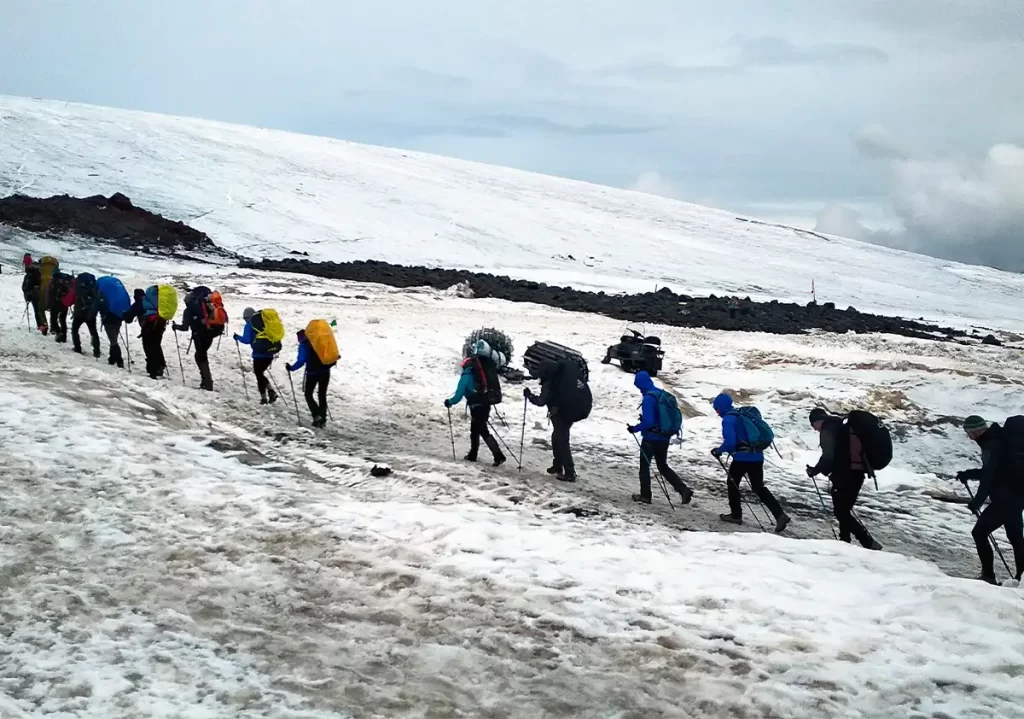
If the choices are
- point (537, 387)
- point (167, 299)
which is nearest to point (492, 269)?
point (537, 387)

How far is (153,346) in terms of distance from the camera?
44.6ft

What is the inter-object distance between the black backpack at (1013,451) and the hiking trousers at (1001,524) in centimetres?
33

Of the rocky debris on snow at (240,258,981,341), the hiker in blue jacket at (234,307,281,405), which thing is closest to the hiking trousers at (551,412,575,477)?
the hiker in blue jacket at (234,307,281,405)

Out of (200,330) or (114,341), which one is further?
(114,341)

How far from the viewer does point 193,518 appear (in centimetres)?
693

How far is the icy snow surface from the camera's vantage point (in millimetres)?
4742

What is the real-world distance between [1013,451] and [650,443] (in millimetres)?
4181

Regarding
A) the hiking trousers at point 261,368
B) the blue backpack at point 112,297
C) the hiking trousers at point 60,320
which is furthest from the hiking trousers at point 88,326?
the hiking trousers at point 261,368

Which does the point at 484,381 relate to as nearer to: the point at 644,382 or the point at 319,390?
the point at 644,382

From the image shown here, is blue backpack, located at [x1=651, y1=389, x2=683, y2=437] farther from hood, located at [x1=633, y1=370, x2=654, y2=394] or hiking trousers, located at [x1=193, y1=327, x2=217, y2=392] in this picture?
hiking trousers, located at [x1=193, y1=327, x2=217, y2=392]

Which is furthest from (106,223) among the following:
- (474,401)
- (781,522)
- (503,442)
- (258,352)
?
(781,522)

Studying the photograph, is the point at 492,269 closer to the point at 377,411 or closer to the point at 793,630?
the point at 377,411

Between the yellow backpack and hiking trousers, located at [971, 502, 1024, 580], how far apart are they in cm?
897

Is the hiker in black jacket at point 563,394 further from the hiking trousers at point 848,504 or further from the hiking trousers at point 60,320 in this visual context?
the hiking trousers at point 60,320
